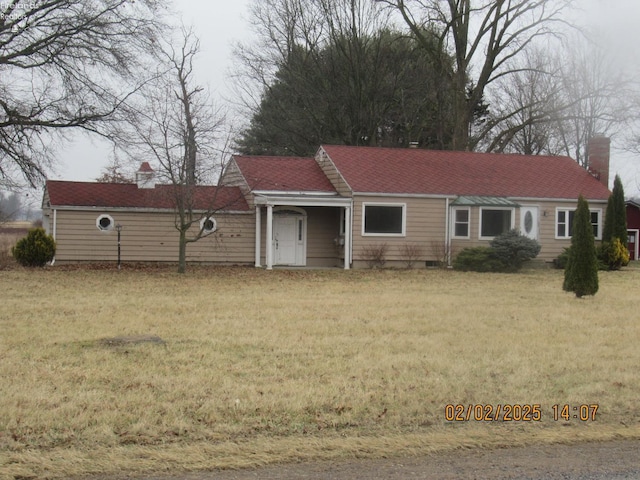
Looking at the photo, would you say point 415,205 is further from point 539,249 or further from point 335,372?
point 335,372

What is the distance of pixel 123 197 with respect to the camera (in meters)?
24.6

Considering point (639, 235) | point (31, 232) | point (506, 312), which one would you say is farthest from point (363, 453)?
point (639, 235)

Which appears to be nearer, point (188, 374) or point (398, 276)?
point (188, 374)

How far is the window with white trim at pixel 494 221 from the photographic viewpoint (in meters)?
26.0

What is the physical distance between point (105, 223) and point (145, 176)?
217 cm

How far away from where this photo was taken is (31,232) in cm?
2258

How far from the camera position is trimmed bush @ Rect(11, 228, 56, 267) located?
22.5 m

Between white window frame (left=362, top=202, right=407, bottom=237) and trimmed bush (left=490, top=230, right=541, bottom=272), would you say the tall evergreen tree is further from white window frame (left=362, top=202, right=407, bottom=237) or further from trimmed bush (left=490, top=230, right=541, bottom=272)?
white window frame (left=362, top=202, right=407, bottom=237)

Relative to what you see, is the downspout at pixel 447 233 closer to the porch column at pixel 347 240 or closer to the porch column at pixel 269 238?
the porch column at pixel 347 240

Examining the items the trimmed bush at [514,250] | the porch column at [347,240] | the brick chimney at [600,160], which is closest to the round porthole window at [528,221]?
the trimmed bush at [514,250]

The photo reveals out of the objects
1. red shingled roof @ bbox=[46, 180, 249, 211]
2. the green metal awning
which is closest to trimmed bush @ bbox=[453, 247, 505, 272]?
the green metal awning

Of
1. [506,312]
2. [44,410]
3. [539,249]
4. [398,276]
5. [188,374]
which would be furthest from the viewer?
[539,249]

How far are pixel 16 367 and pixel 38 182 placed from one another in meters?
15.8

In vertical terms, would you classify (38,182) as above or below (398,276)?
above
